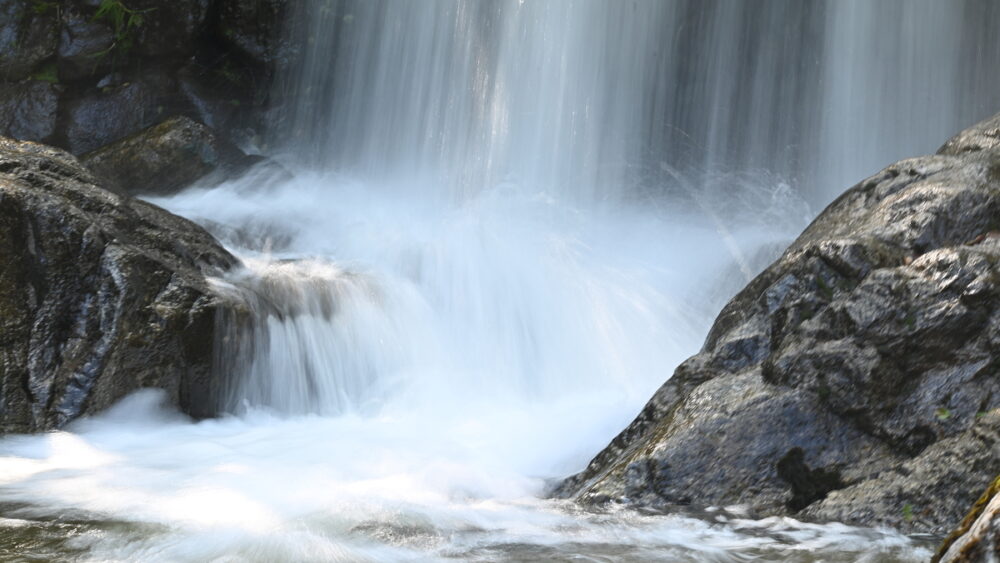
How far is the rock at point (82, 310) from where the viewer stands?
5.90m

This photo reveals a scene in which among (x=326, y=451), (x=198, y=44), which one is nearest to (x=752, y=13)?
(x=198, y=44)

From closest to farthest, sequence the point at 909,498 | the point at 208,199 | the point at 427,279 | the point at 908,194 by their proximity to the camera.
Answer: the point at 909,498 < the point at 908,194 < the point at 427,279 < the point at 208,199

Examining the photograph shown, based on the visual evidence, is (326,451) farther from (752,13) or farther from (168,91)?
(752,13)

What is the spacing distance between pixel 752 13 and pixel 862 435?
9570mm

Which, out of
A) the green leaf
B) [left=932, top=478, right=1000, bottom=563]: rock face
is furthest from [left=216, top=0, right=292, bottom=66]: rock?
[left=932, top=478, right=1000, bottom=563]: rock face

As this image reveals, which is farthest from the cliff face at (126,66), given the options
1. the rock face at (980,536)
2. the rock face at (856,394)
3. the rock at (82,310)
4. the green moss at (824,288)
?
the rock face at (980,536)

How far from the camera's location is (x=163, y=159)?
34.9 feet

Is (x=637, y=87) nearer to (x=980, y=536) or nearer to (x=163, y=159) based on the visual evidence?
(x=163, y=159)

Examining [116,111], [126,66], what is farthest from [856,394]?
[126,66]

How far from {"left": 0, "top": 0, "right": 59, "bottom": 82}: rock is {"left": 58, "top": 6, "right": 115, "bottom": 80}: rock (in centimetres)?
13

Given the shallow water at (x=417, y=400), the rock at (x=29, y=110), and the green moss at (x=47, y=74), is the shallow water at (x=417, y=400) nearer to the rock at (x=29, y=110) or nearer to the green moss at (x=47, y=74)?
the rock at (x=29, y=110)

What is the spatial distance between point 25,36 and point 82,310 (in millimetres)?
7027

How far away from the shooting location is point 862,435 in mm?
4410

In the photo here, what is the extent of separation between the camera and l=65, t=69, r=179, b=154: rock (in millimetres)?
11430
